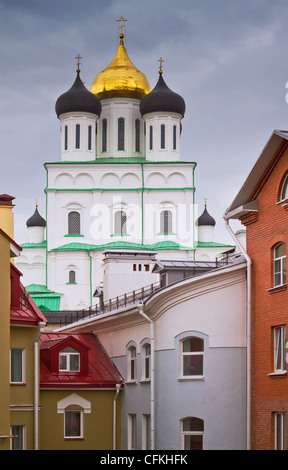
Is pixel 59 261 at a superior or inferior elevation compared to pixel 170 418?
superior

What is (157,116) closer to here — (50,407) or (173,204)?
(173,204)

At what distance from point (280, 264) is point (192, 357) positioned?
3.90 m

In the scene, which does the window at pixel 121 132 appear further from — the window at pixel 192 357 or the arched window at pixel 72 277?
the window at pixel 192 357

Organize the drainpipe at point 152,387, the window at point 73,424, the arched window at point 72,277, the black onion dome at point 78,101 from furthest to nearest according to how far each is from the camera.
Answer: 1. the black onion dome at point 78,101
2. the arched window at point 72,277
3. the window at point 73,424
4. the drainpipe at point 152,387

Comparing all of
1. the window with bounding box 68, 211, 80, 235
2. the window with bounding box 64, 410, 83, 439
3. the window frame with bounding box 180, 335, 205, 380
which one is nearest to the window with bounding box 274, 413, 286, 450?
the window frame with bounding box 180, 335, 205, 380

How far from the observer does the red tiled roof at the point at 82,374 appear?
103ft

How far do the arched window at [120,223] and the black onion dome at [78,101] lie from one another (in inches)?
350

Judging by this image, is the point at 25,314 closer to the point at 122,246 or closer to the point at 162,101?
the point at 122,246

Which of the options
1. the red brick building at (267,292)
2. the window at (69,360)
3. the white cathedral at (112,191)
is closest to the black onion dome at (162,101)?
the white cathedral at (112,191)

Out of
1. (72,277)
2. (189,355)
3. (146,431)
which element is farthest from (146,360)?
(72,277)

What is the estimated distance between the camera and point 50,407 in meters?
31.0
